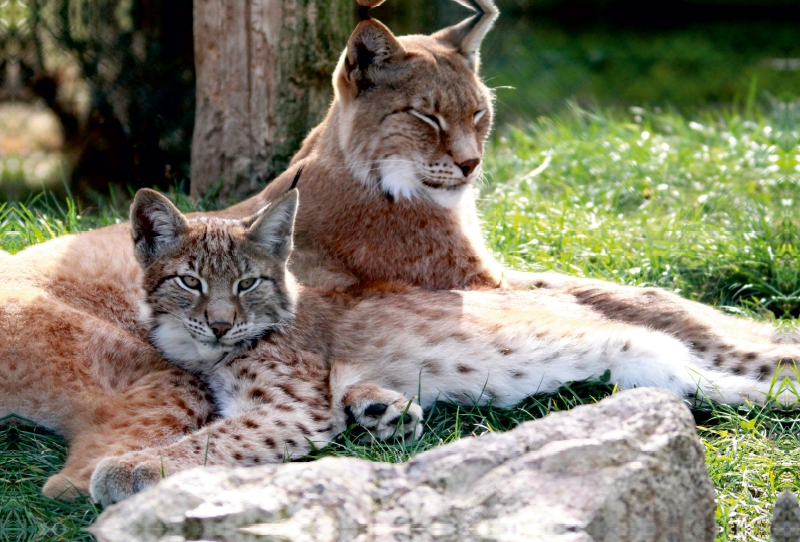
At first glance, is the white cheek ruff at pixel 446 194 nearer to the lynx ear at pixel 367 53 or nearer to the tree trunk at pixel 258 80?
the lynx ear at pixel 367 53

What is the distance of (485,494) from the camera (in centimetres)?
252

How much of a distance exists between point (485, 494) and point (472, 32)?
124 inches

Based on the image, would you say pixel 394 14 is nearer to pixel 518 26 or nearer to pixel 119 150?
pixel 119 150

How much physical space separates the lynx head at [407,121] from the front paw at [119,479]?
201 centimetres

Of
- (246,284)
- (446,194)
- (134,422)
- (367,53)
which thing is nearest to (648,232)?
(446,194)

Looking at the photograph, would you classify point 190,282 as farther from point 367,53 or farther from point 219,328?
point 367,53

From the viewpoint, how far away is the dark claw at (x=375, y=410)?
3.80 metres

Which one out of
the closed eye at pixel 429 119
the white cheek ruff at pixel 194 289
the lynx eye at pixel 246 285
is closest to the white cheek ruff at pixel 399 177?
the closed eye at pixel 429 119

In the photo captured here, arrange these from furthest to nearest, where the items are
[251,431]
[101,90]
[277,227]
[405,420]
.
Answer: [101,90]
[277,227]
[405,420]
[251,431]

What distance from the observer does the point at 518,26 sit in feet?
38.2

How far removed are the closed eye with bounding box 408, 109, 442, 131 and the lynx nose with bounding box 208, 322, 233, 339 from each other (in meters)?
1.57

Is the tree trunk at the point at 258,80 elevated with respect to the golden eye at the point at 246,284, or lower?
elevated

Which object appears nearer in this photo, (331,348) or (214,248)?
(214,248)

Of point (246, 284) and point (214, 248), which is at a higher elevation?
point (214, 248)
